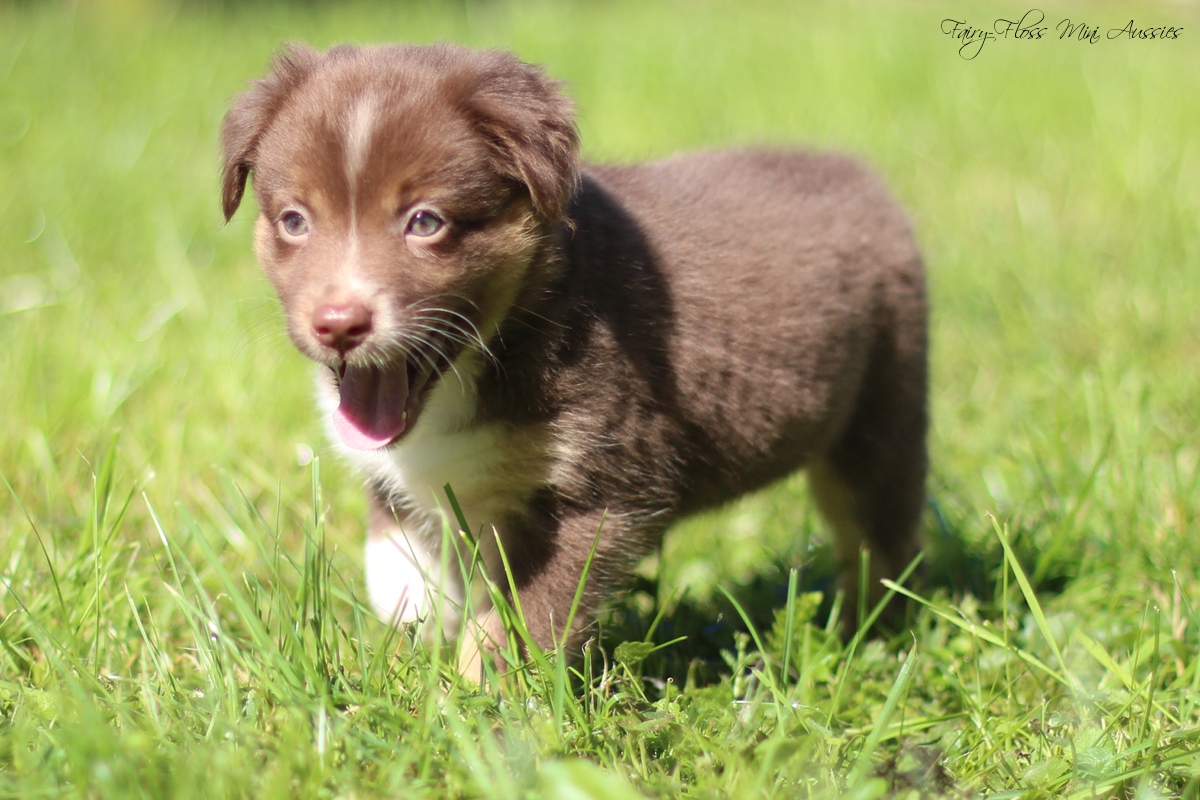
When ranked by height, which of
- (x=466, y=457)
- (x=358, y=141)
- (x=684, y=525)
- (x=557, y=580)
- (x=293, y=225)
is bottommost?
(x=684, y=525)

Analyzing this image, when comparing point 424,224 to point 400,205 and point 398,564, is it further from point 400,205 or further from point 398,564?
point 398,564

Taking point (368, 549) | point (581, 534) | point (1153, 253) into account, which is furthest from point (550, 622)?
point (1153, 253)

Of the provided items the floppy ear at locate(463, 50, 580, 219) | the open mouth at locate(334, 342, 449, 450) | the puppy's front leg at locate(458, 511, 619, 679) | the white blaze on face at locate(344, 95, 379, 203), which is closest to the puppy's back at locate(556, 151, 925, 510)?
the floppy ear at locate(463, 50, 580, 219)

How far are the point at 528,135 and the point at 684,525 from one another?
88.5 inches

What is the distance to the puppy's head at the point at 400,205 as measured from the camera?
2.58m

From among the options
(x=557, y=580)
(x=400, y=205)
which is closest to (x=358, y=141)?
(x=400, y=205)

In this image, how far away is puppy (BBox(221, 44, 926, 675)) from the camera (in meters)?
2.63

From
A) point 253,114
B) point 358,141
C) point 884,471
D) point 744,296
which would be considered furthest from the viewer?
point 884,471

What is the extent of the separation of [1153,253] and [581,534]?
4311 millimetres

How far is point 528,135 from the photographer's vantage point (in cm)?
268

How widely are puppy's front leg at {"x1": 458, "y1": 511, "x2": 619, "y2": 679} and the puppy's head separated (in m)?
0.49

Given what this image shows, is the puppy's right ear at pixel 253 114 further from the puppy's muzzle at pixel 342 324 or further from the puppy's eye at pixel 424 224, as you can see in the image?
the puppy's muzzle at pixel 342 324

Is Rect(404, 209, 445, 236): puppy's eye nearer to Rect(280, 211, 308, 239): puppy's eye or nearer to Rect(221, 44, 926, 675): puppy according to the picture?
Rect(221, 44, 926, 675): puppy

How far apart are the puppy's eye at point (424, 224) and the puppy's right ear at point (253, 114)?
0.55 metres
